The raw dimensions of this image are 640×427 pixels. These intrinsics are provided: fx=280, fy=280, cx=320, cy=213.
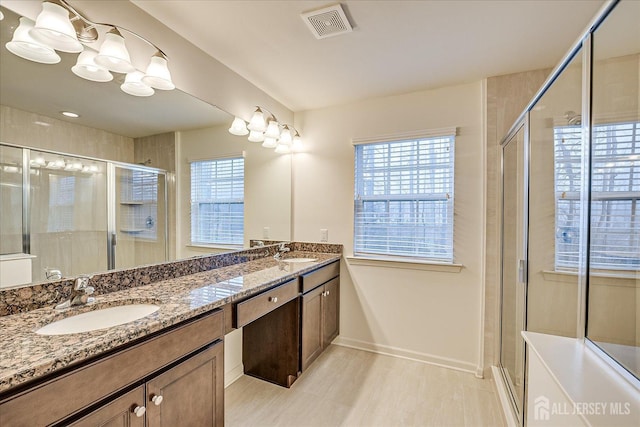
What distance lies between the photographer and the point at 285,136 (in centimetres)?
270

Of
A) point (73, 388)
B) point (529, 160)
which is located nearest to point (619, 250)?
point (529, 160)

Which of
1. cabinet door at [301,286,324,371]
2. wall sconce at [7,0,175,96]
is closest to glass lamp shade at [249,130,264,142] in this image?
wall sconce at [7,0,175,96]

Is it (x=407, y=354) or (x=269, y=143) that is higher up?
(x=269, y=143)

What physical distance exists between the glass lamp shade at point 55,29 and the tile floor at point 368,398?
218cm

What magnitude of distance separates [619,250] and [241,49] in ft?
7.68

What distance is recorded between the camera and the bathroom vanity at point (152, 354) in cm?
75

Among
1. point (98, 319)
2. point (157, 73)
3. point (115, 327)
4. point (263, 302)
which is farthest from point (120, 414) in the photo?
point (157, 73)

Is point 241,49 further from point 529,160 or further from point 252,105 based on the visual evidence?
point 529,160

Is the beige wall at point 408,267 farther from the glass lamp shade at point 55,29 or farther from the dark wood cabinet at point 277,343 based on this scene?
the glass lamp shade at point 55,29

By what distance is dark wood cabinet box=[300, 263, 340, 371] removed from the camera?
2158 mm

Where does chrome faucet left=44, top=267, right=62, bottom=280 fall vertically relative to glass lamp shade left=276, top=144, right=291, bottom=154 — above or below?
below

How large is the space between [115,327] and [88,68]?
1.21 meters

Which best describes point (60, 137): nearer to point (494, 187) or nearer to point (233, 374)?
point (233, 374)

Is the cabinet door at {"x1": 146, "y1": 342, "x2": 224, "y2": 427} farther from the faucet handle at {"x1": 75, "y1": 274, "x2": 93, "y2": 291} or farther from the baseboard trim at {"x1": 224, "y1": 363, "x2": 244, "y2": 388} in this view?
the baseboard trim at {"x1": 224, "y1": 363, "x2": 244, "y2": 388}
